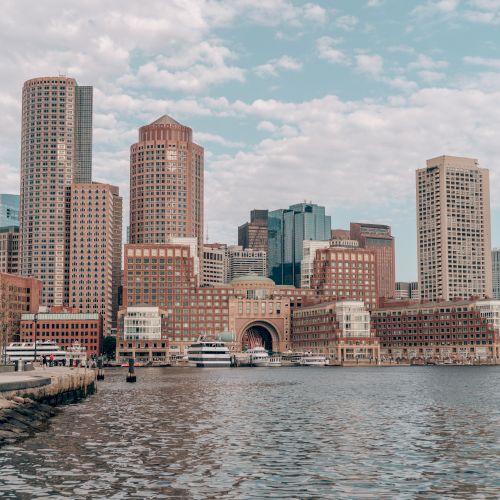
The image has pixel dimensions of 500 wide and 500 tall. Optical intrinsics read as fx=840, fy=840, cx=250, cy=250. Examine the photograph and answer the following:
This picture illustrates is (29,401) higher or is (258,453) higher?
(29,401)

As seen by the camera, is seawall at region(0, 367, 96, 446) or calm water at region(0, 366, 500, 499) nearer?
calm water at region(0, 366, 500, 499)

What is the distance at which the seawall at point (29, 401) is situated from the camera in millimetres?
63034

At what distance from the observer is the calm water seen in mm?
44219

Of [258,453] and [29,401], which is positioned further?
[29,401]

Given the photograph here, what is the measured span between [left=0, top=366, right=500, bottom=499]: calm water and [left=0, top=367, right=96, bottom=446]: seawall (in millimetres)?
1731

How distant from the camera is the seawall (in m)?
63.0

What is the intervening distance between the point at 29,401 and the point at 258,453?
88.5 feet

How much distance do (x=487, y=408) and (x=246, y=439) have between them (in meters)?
42.8

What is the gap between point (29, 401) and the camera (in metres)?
75.0

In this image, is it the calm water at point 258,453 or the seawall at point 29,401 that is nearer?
the calm water at point 258,453

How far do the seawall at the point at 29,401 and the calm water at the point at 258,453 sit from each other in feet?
5.68

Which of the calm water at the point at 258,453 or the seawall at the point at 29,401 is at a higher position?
the seawall at the point at 29,401

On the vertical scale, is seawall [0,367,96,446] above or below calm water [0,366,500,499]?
above

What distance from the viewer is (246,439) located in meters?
65.1
